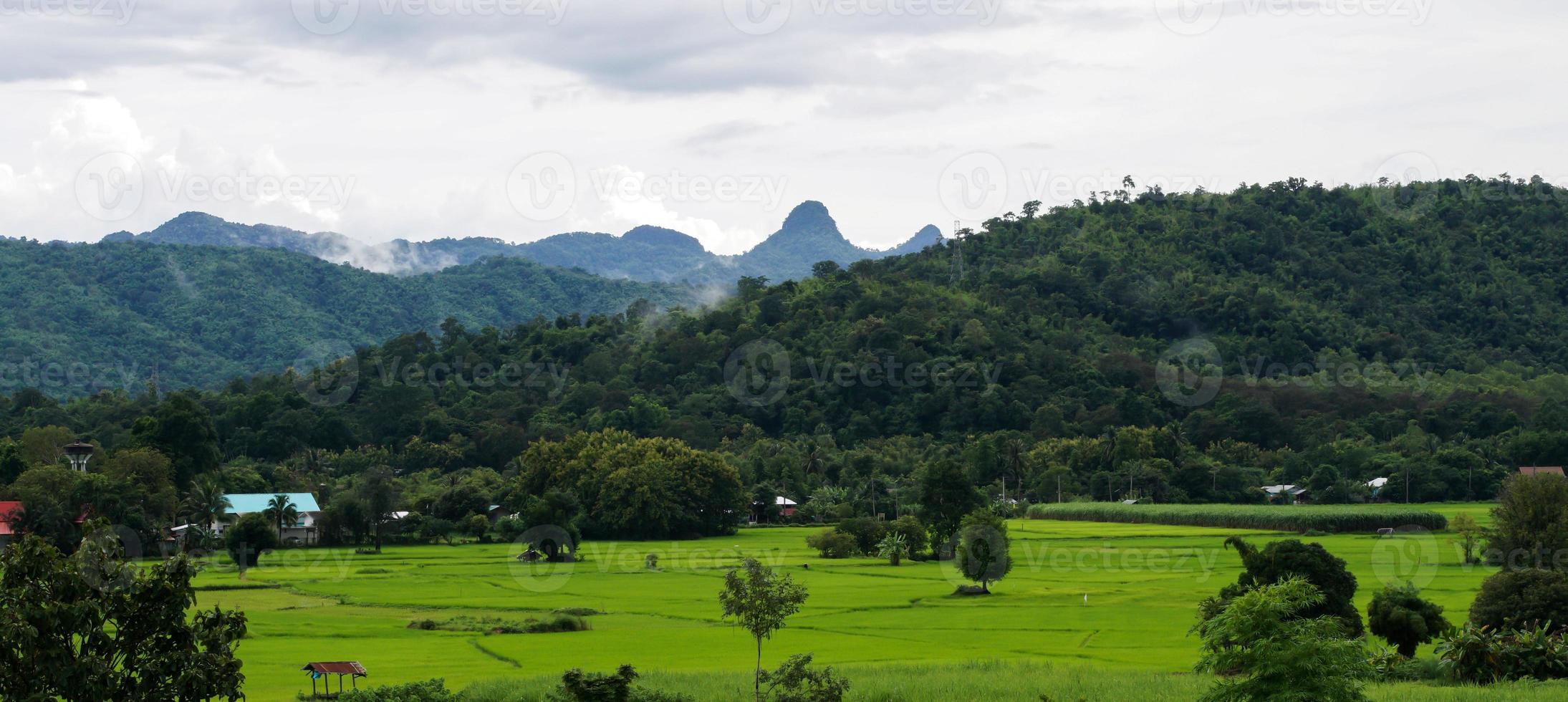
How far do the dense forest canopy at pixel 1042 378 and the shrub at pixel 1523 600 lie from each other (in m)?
36.1

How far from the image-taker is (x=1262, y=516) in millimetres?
81250

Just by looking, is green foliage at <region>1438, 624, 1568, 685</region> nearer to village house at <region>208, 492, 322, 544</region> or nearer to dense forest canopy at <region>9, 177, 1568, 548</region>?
→ dense forest canopy at <region>9, 177, 1568, 548</region>

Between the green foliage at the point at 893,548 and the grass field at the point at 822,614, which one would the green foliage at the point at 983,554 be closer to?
the grass field at the point at 822,614

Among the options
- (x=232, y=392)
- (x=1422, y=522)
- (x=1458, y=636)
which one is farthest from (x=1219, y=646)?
(x=232, y=392)

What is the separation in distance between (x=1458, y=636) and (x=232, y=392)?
392 ft

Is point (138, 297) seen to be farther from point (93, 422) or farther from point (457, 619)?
point (457, 619)

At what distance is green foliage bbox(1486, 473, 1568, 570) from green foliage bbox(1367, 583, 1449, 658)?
19613 mm

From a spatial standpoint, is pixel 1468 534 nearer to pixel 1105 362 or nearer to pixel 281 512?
pixel 281 512

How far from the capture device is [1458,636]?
31.2 metres

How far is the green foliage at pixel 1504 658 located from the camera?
3027 cm

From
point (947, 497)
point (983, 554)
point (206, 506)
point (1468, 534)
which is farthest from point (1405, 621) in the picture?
point (206, 506)

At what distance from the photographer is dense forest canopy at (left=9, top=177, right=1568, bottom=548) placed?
103625mm

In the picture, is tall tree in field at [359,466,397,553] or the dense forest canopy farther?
the dense forest canopy

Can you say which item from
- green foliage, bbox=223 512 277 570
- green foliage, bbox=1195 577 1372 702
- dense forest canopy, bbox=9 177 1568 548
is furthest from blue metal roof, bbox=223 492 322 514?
green foliage, bbox=1195 577 1372 702
